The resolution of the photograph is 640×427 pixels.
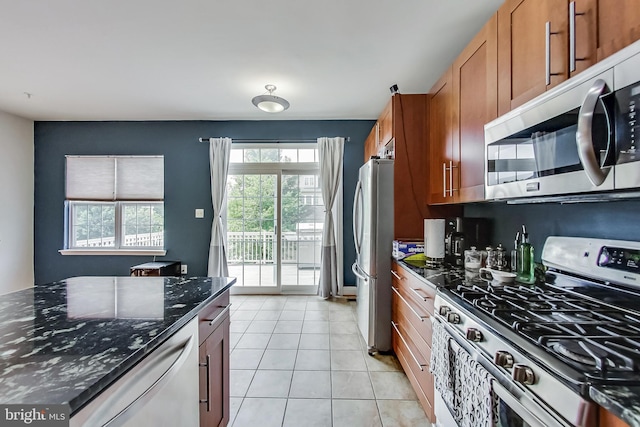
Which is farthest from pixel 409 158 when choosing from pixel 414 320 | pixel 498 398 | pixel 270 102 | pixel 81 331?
pixel 81 331

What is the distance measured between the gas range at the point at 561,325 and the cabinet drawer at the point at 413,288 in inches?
6.2

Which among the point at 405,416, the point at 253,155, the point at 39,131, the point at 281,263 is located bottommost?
the point at 405,416

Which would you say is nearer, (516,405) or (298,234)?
(516,405)

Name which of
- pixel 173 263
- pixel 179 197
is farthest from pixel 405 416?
pixel 179 197

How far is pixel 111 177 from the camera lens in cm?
435

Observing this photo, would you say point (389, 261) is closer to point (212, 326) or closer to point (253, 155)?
point (212, 326)

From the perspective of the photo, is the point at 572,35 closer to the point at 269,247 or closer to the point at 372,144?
the point at 372,144

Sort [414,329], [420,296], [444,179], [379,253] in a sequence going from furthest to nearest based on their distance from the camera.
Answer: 1. [379,253]
2. [444,179]
3. [414,329]
4. [420,296]

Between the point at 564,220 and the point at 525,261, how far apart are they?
0.97ft

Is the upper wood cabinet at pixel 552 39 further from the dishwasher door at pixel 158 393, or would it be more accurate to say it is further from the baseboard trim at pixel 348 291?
the baseboard trim at pixel 348 291

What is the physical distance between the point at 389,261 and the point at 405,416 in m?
1.14

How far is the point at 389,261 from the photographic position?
257cm

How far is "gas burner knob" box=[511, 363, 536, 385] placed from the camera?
0.82 metres

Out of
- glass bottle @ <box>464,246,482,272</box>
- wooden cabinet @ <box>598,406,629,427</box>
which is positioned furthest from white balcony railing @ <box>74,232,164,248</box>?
wooden cabinet @ <box>598,406,629,427</box>
